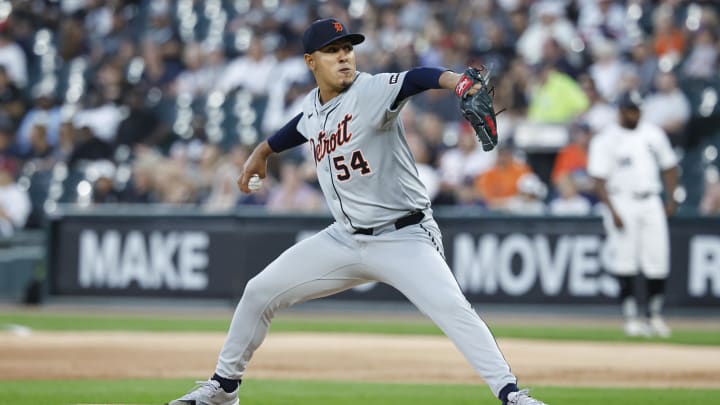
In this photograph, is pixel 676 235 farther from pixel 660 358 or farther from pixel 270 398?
pixel 270 398

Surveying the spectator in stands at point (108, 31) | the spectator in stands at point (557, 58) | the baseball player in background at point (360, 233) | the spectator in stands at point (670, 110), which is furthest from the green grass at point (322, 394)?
the spectator in stands at point (108, 31)

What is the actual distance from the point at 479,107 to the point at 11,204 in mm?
11987

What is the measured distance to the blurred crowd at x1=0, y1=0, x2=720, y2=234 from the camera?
1398cm

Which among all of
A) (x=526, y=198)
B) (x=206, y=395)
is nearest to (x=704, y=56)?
(x=526, y=198)

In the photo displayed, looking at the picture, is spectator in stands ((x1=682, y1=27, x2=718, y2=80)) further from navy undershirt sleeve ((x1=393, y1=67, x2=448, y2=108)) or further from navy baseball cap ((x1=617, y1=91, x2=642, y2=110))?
navy undershirt sleeve ((x1=393, y1=67, x2=448, y2=108))

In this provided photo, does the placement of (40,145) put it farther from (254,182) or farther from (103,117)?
(254,182)

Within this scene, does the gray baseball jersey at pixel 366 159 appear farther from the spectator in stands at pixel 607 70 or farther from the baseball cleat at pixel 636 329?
the spectator in stands at pixel 607 70

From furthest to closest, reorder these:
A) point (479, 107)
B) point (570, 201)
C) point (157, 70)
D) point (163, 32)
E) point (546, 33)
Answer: point (163, 32) < point (157, 70) < point (546, 33) < point (570, 201) < point (479, 107)

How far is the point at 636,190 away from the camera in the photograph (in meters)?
10.9

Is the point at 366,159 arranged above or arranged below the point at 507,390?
above

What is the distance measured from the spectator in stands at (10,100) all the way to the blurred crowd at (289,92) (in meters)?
0.03

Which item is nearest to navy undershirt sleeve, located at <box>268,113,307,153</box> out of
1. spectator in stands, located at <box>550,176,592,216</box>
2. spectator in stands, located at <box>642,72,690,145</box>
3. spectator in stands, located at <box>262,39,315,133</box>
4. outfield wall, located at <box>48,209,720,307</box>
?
outfield wall, located at <box>48,209,720,307</box>

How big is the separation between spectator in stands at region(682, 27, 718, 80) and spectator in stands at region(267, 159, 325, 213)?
494 cm

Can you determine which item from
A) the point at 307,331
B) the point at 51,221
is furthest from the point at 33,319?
the point at 307,331
